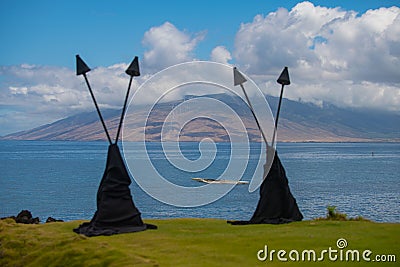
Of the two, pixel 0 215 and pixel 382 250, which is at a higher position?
pixel 382 250

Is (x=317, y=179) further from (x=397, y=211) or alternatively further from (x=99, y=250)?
(x=99, y=250)

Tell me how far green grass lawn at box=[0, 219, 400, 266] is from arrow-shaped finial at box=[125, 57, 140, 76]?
4.89 meters

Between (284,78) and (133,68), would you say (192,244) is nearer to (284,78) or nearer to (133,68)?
(133,68)

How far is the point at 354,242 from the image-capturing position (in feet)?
38.9

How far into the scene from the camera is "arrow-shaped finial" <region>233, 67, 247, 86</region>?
1722 cm

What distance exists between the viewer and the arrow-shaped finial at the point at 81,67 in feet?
54.2

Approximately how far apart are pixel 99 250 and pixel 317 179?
61.1 meters

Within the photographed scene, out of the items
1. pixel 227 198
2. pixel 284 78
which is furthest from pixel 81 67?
pixel 227 198

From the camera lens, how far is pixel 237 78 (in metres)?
17.3

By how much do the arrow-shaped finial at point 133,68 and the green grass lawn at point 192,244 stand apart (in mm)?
4889

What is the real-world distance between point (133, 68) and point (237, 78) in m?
A: 3.43

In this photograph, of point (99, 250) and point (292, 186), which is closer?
point (99, 250)

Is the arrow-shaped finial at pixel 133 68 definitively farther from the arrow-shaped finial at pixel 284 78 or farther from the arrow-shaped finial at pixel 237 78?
the arrow-shaped finial at pixel 284 78

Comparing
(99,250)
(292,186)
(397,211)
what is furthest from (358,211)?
(99,250)
